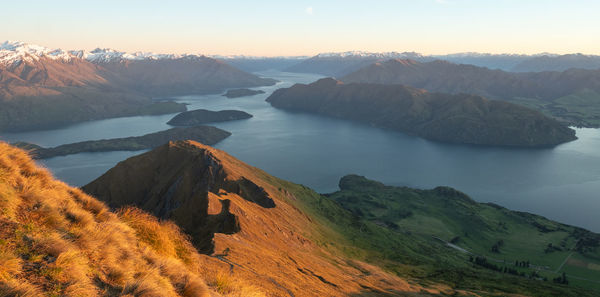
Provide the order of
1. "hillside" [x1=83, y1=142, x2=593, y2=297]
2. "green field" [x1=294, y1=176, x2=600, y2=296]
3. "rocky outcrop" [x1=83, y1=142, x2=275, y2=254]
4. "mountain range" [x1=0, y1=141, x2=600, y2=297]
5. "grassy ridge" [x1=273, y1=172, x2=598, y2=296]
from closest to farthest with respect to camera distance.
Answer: "mountain range" [x1=0, y1=141, x2=600, y2=297], "hillside" [x1=83, y1=142, x2=593, y2=297], "rocky outcrop" [x1=83, y1=142, x2=275, y2=254], "grassy ridge" [x1=273, y1=172, x2=598, y2=296], "green field" [x1=294, y1=176, x2=600, y2=296]

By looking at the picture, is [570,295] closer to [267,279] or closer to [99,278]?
[267,279]

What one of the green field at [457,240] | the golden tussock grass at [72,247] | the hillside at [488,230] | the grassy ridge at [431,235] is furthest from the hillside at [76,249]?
the hillside at [488,230]

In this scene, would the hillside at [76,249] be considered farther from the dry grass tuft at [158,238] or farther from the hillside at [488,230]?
the hillside at [488,230]

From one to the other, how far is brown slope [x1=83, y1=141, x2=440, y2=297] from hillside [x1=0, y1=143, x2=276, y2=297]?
24.6 feet

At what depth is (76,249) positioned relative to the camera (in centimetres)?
1270

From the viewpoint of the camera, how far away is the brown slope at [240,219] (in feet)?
95.1

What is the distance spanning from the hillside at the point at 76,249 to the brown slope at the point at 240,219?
7.50 m

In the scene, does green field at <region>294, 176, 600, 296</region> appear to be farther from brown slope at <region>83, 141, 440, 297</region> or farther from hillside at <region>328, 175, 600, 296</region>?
brown slope at <region>83, 141, 440, 297</region>

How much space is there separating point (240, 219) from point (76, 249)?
1446 inches

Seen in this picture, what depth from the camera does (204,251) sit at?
2898 centimetres

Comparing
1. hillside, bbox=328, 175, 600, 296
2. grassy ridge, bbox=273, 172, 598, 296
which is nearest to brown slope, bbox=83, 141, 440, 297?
grassy ridge, bbox=273, 172, 598, 296

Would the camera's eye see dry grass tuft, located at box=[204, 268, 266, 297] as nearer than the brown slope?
Yes

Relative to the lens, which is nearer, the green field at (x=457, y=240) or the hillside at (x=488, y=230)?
the green field at (x=457, y=240)

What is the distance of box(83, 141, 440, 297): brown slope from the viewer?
1142 inches
